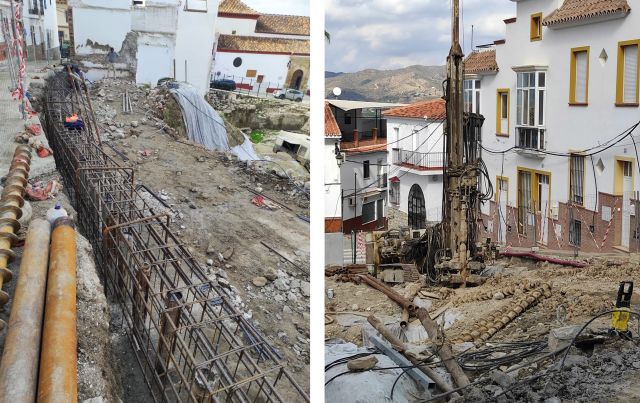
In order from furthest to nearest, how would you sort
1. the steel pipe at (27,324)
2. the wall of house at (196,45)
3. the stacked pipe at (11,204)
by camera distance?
the wall of house at (196,45), the stacked pipe at (11,204), the steel pipe at (27,324)

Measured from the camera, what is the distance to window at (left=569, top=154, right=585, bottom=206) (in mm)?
2381

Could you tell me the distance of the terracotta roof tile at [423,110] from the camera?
8.61ft

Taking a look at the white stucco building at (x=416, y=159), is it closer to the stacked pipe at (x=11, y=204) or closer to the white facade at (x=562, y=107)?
the white facade at (x=562, y=107)

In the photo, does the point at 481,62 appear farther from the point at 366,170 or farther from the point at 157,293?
the point at 157,293

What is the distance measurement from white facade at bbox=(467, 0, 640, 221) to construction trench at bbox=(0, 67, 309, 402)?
1254 millimetres

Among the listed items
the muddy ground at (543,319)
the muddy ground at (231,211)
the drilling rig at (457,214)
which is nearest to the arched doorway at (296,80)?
the muddy ground at (231,211)

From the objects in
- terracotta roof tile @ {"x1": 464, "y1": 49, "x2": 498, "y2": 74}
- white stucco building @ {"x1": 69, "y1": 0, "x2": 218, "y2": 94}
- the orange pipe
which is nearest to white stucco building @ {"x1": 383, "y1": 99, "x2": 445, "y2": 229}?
terracotta roof tile @ {"x1": 464, "y1": 49, "x2": 498, "y2": 74}

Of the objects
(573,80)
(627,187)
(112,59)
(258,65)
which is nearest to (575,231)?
(627,187)

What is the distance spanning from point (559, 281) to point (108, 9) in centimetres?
215

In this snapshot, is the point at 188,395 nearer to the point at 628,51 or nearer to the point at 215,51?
the point at 215,51

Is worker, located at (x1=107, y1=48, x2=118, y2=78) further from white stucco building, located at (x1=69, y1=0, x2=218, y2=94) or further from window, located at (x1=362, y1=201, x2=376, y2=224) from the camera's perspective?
window, located at (x1=362, y1=201, x2=376, y2=224)

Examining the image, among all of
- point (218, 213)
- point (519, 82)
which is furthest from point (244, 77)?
point (519, 82)

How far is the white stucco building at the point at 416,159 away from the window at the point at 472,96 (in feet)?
0.33

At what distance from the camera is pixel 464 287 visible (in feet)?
8.68
